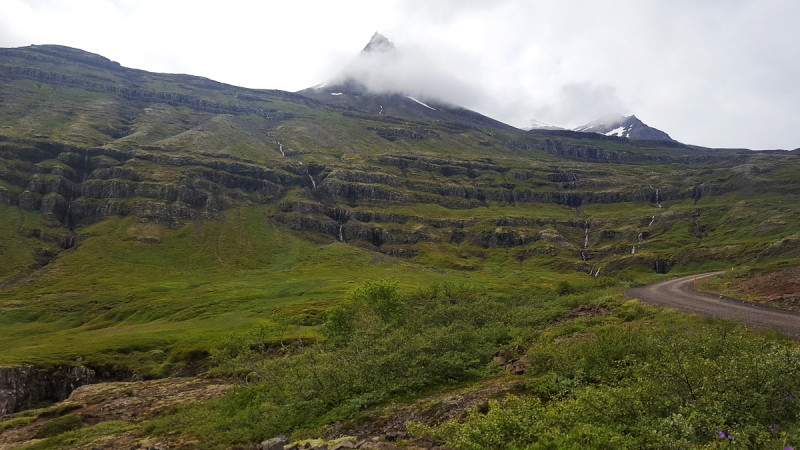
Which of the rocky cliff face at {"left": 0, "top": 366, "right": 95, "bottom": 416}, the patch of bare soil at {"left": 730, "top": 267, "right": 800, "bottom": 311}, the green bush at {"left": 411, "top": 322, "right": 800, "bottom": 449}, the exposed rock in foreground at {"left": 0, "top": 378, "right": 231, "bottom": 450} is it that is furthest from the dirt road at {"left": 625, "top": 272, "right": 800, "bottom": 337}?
the rocky cliff face at {"left": 0, "top": 366, "right": 95, "bottom": 416}

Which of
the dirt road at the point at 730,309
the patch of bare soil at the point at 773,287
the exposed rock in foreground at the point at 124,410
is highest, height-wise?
the patch of bare soil at the point at 773,287

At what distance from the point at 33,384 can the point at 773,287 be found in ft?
348

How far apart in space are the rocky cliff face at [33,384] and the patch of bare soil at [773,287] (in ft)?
321

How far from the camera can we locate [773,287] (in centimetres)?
4809

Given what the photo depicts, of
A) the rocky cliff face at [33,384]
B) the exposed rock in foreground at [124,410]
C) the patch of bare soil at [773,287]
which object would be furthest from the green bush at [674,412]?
the rocky cliff face at [33,384]

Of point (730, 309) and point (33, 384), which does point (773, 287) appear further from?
point (33, 384)

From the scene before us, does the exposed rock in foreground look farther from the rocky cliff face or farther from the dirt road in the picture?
the dirt road

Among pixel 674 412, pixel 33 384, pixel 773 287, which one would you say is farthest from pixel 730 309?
pixel 33 384

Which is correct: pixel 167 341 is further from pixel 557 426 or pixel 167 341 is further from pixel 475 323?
pixel 557 426

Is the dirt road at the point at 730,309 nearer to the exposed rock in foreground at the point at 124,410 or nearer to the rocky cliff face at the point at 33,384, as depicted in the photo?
the exposed rock in foreground at the point at 124,410

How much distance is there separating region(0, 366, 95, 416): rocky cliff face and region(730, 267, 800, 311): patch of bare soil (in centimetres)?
9790

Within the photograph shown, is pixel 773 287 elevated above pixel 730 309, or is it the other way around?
pixel 773 287

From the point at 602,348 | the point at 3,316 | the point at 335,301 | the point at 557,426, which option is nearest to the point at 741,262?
the point at 335,301

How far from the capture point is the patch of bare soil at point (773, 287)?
41.2 meters
